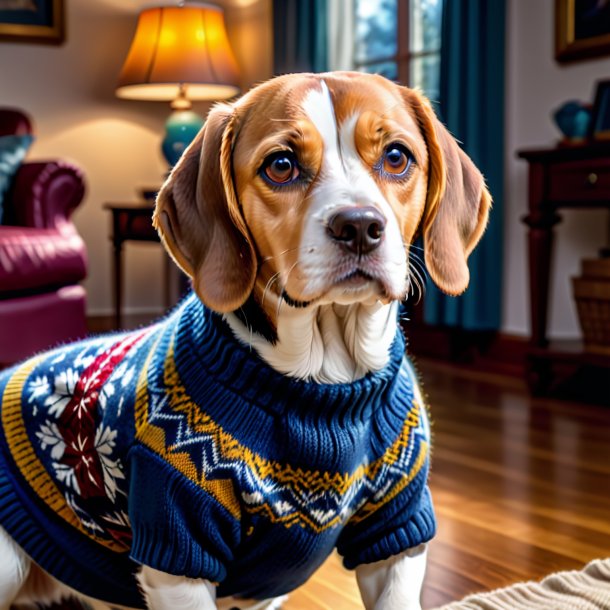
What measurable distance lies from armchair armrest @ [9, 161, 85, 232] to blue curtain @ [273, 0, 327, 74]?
5.33ft

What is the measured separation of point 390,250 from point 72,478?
0.51m

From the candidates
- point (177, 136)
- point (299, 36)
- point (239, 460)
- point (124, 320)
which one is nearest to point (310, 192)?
point (239, 460)

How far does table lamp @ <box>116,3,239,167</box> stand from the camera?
4.27 m

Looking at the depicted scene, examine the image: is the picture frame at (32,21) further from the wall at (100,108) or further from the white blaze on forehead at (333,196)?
the white blaze on forehead at (333,196)

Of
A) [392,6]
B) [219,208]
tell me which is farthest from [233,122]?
[392,6]

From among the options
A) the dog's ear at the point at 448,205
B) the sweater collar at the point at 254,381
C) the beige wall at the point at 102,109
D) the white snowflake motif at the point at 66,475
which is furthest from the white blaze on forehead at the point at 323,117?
the beige wall at the point at 102,109

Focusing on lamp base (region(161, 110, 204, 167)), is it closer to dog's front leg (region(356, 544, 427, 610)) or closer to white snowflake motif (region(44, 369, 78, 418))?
white snowflake motif (region(44, 369, 78, 418))

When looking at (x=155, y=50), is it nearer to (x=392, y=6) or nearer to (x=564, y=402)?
(x=392, y=6)

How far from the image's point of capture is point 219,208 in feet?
3.54

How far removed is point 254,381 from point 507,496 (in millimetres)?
1265

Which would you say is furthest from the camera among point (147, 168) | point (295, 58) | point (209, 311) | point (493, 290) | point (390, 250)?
point (147, 168)

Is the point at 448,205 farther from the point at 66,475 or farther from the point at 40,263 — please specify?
the point at 40,263

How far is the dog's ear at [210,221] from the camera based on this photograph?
3.51 feet

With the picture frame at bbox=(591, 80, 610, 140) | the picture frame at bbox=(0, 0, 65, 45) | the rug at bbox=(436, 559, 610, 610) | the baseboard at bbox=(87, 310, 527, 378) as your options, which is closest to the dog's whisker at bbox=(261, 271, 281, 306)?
the rug at bbox=(436, 559, 610, 610)
